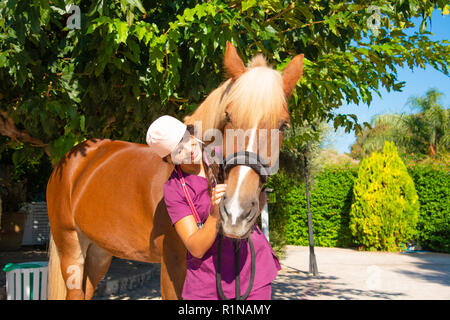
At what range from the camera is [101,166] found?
2553 millimetres

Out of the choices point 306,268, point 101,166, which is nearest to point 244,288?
point 101,166

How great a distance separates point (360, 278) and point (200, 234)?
25.2 ft

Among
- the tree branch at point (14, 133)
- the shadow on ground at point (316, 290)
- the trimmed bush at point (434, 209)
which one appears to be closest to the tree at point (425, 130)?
the trimmed bush at point (434, 209)

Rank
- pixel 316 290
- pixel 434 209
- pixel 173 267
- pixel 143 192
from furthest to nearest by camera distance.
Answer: pixel 434 209 < pixel 316 290 < pixel 143 192 < pixel 173 267

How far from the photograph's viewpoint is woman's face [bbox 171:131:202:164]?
1.69 meters

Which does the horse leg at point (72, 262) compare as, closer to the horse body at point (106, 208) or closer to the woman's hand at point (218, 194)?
the horse body at point (106, 208)

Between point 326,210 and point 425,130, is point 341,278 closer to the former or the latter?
point 326,210

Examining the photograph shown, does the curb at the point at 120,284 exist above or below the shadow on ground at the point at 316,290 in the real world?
above

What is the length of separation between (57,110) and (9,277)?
7.66 feet

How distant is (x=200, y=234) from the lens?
1432mm

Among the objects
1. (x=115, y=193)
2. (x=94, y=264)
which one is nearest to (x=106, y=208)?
(x=115, y=193)

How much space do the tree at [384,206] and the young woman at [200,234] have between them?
11119mm

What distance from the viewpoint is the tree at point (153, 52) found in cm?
250

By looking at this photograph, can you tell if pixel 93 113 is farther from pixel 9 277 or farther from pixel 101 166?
pixel 9 277
